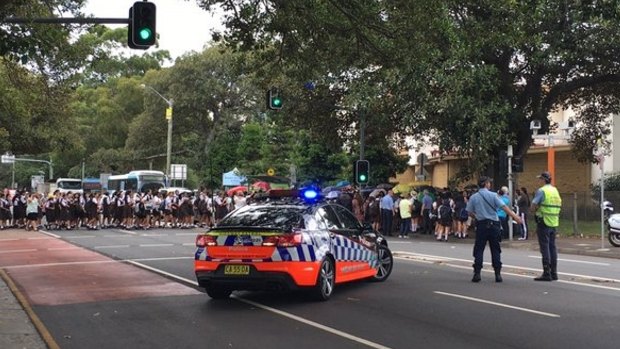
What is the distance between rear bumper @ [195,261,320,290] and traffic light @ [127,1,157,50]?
4.53m

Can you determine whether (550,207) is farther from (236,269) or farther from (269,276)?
(236,269)

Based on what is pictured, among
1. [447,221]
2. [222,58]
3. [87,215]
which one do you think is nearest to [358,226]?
[447,221]

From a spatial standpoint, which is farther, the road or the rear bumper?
the rear bumper

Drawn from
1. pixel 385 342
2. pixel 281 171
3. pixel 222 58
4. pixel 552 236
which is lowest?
pixel 385 342

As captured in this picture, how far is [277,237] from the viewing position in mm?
9312

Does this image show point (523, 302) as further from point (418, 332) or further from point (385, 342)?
point (385, 342)

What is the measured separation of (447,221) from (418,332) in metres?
16.2

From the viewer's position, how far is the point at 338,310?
9109 mm

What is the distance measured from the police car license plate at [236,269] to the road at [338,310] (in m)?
0.49

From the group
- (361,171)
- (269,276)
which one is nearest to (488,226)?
(269,276)

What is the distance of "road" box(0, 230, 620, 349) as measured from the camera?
739 cm

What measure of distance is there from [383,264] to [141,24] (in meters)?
6.04

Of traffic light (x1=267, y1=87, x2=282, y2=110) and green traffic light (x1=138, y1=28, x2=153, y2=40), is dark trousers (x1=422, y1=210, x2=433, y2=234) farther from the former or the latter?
green traffic light (x1=138, y1=28, x2=153, y2=40)

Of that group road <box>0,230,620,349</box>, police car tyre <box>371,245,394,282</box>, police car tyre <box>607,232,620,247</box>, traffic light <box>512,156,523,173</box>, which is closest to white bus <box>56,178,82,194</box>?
traffic light <box>512,156,523,173</box>
